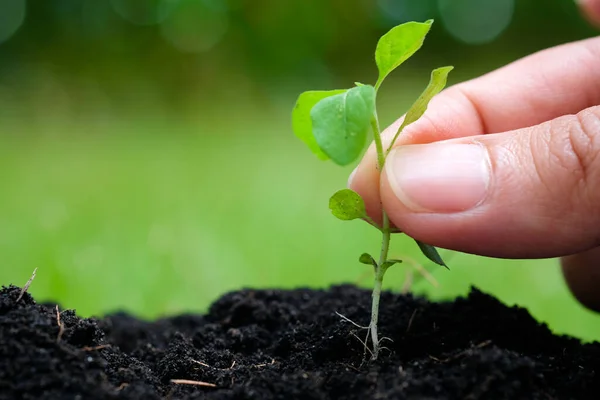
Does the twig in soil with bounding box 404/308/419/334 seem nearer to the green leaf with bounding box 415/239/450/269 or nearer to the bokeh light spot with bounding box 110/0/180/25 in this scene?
the green leaf with bounding box 415/239/450/269

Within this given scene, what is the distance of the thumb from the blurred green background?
2.82 ft

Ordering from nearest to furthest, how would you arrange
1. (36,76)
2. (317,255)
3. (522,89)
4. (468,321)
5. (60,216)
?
(468,321) → (522,89) → (317,255) → (60,216) → (36,76)

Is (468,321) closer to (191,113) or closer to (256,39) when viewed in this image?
(191,113)

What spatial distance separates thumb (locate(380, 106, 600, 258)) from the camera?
0.97 meters

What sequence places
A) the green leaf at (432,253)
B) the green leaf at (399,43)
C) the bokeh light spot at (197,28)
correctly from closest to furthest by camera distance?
the green leaf at (399,43)
the green leaf at (432,253)
the bokeh light spot at (197,28)

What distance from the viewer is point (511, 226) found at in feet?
3.26

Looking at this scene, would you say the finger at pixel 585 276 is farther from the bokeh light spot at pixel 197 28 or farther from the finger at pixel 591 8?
the bokeh light spot at pixel 197 28

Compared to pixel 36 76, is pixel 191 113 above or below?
below

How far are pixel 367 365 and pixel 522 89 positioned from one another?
84cm

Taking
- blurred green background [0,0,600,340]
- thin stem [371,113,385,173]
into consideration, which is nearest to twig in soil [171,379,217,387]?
thin stem [371,113,385,173]

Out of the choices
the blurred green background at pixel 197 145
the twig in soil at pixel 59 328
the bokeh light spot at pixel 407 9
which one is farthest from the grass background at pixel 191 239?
the bokeh light spot at pixel 407 9

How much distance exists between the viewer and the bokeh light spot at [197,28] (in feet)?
22.7

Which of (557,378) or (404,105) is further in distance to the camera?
(404,105)

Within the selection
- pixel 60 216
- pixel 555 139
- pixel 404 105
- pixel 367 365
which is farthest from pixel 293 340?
pixel 404 105
